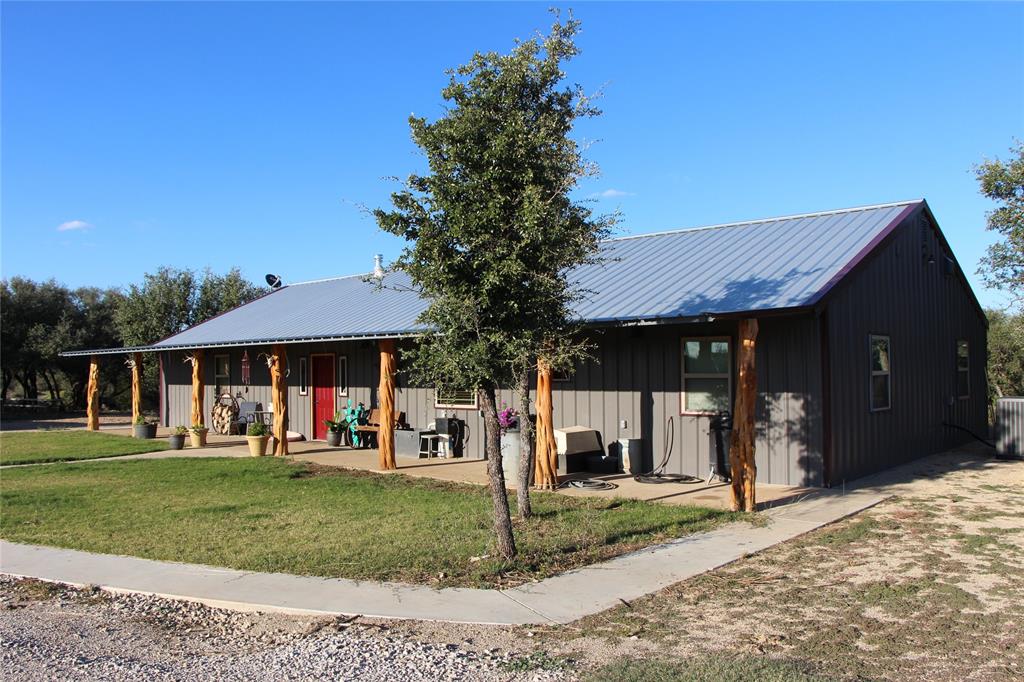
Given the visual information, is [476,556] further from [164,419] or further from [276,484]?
[164,419]

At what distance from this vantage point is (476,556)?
7277 mm

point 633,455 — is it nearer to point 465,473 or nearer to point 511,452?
point 511,452

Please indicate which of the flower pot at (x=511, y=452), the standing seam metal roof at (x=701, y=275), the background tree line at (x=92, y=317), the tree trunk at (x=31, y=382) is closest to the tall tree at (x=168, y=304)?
the background tree line at (x=92, y=317)

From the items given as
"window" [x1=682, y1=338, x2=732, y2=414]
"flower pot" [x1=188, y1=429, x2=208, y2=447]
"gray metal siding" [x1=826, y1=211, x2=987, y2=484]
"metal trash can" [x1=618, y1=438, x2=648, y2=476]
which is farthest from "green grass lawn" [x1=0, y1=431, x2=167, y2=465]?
"gray metal siding" [x1=826, y1=211, x2=987, y2=484]

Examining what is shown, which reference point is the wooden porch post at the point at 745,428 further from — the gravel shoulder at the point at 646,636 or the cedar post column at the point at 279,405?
the cedar post column at the point at 279,405

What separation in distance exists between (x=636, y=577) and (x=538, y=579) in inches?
32.0

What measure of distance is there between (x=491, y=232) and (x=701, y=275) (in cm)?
673

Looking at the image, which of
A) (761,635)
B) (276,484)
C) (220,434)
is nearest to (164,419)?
(220,434)

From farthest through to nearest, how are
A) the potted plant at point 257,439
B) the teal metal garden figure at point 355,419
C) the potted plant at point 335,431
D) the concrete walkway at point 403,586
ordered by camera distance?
1. the potted plant at point 335,431
2. the teal metal garden figure at point 355,419
3. the potted plant at point 257,439
4. the concrete walkway at point 403,586

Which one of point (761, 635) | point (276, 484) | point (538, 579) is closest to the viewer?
point (761, 635)

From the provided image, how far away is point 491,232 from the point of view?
23.4ft

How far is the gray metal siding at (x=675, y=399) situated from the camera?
11242 mm

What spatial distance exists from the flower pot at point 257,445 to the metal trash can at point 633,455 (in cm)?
764

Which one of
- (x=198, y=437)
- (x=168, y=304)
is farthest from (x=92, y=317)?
(x=198, y=437)
